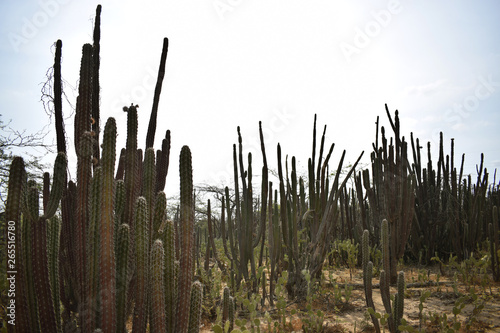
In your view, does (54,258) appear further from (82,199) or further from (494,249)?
(494,249)

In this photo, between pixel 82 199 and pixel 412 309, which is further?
pixel 412 309

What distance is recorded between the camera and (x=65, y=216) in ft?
6.41

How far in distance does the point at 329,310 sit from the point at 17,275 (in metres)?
2.99

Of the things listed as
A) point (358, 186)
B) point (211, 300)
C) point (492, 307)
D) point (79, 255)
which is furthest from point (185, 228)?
point (358, 186)

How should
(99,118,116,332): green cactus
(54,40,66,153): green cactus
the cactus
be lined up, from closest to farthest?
1. (99,118,116,332): green cactus
2. (54,40,66,153): green cactus
3. the cactus

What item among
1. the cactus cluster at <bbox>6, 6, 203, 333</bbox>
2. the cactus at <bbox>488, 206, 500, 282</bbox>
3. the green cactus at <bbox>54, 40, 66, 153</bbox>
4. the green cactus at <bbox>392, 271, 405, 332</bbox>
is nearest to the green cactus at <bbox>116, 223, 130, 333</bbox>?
the cactus cluster at <bbox>6, 6, 203, 333</bbox>

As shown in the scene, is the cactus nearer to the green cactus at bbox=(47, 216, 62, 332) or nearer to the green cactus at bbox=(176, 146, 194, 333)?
the green cactus at bbox=(176, 146, 194, 333)

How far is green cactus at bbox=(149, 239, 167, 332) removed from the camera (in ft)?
4.90

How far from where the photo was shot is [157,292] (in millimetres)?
1508

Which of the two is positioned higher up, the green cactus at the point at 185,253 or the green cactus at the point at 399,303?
the green cactus at the point at 185,253

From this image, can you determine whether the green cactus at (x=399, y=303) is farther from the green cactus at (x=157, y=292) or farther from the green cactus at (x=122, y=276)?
the green cactus at (x=122, y=276)

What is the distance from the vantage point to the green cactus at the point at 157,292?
1.49 m

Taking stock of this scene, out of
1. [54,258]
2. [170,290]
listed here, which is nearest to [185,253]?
[170,290]

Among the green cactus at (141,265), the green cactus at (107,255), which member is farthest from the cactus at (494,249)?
the green cactus at (107,255)
